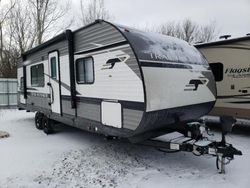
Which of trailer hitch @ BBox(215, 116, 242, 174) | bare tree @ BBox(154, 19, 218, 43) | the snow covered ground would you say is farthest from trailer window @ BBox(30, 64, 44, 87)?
bare tree @ BBox(154, 19, 218, 43)

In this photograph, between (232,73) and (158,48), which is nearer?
(158,48)

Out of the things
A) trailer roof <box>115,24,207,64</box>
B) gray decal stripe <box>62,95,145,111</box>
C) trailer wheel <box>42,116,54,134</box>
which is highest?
trailer roof <box>115,24,207,64</box>

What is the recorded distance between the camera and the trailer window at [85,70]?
6107mm

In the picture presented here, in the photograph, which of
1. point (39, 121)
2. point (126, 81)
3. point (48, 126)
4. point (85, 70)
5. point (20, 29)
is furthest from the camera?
point (20, 29)

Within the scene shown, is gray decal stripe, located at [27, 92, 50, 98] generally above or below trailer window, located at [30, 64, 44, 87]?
below

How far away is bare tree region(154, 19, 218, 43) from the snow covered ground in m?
26.5

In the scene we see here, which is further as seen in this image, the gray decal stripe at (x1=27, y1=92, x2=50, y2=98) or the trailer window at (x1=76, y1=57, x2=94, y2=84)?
the gray decal stripe at (x1=27, y1=92, x2=50, y2=98)

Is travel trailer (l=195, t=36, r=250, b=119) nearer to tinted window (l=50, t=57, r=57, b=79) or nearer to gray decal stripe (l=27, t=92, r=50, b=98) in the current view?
tinted window (l=50, t=57, r=57, b=79)

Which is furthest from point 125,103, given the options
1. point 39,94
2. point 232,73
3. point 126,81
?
point 39,94

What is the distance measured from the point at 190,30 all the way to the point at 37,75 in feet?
90.5

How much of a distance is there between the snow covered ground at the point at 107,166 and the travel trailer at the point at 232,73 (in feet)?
3.02

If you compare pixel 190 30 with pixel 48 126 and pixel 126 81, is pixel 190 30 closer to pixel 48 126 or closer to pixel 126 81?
pixel 48 126

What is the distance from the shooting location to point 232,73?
8.04 meters

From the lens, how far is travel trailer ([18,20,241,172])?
4.85 meters
